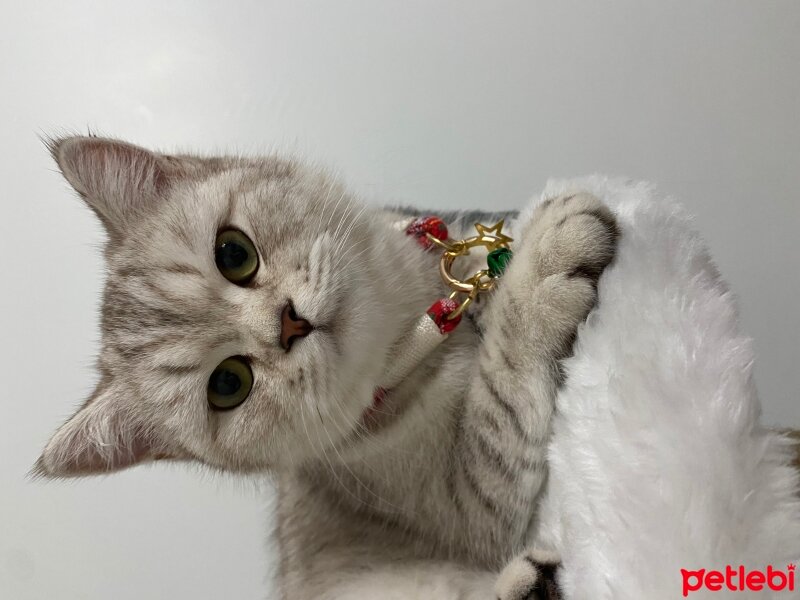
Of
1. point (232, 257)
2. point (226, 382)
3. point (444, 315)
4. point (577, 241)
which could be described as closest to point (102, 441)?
point (226, 382)

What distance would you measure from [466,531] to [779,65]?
1.04 m

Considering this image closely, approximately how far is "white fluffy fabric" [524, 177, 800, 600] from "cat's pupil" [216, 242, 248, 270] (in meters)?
0.41

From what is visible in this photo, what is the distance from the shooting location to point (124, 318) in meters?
0.78

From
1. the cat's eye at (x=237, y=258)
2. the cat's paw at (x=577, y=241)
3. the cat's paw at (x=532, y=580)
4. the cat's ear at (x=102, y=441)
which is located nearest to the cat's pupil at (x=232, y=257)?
the cat's eye at (x=237, y=258)

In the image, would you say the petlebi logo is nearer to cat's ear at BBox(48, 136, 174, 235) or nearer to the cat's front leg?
the cat's front leg

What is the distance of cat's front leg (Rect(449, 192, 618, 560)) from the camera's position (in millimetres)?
624

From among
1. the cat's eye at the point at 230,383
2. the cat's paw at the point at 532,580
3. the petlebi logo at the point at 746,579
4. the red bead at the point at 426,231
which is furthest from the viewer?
the red bead at the point at 426,231

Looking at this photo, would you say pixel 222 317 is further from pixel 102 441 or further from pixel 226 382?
pixel 102 441

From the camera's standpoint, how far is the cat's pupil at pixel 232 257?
0.73m

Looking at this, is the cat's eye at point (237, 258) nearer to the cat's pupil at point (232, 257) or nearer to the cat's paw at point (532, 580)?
the cat's pupil at point (232, 257)

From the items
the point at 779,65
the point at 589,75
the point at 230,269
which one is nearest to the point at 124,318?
the point at 230,269

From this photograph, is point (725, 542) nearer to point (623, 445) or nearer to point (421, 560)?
point (623, 445)

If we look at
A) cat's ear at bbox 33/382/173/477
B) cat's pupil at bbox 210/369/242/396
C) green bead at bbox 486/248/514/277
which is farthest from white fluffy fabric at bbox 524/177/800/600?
cat's ear at bbox 33/382/173/477

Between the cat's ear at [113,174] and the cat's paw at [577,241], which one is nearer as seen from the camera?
the cat's paw at [577,241]
